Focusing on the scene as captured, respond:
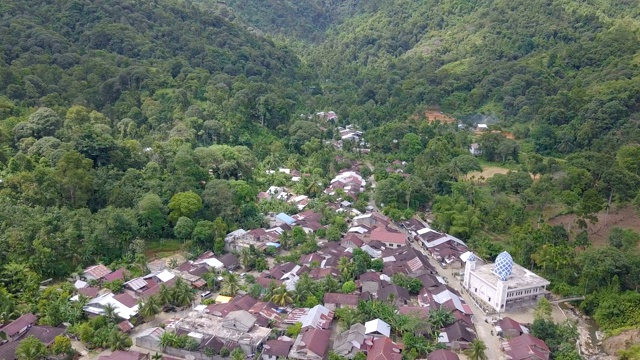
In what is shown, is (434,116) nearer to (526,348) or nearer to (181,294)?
(526,348)

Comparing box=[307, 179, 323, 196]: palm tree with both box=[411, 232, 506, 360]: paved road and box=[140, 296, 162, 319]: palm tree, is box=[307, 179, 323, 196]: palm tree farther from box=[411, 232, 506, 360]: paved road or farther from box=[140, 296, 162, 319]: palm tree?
box=[140, 296, 162, 319]: palm tree

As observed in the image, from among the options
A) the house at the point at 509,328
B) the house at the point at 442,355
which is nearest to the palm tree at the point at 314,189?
the house at the point at 509,328

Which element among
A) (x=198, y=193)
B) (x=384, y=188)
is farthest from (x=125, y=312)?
(x=384, y=188)

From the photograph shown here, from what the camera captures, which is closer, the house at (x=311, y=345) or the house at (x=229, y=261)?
the house at (x=311, y=345)

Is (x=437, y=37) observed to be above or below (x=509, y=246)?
above

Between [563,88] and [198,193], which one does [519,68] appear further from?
[198,193]

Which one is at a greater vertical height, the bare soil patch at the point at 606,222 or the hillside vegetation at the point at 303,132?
the hillside vegetation at the point at 303,132

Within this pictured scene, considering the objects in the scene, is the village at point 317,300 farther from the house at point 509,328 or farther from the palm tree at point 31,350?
the palm tree at point 31,350
